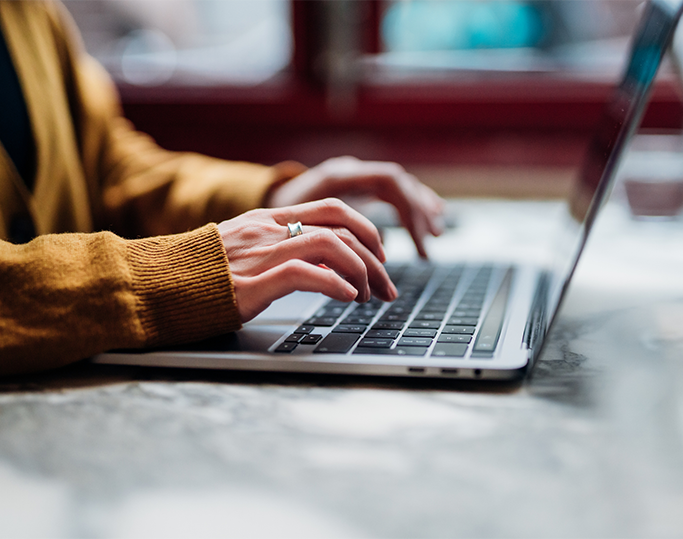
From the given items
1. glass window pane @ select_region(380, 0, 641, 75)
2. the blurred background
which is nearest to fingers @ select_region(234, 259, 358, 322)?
the blurred background

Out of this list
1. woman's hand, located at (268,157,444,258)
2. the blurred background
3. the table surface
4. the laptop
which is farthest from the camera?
the blurred background

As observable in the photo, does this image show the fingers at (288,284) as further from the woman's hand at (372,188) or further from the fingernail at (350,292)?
the woman's hand at (372,188)

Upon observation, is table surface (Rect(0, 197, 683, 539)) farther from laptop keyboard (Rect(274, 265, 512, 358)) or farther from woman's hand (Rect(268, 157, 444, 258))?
woman's hand (Rect(268, 157, 444, 258))

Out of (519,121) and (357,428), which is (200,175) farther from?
(519,121)

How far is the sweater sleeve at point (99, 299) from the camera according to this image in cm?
39

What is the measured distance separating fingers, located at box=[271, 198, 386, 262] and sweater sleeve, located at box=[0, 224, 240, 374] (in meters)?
0.07

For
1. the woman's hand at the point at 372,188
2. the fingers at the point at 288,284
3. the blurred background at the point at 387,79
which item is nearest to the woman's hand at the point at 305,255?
the fingers at the point at 288,284

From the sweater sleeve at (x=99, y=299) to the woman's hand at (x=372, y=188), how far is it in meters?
0.31

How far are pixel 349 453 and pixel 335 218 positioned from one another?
0.20 metres

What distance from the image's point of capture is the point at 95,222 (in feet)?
1.96

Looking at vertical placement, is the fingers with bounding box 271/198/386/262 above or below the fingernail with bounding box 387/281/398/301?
above

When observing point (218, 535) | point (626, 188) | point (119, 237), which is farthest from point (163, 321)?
point (626, 188)

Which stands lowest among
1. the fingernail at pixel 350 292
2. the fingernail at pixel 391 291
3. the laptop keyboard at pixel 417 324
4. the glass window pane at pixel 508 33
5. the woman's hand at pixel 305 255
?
the laptop keyboard at pixel 417 324

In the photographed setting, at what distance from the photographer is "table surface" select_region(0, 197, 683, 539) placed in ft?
0.82
